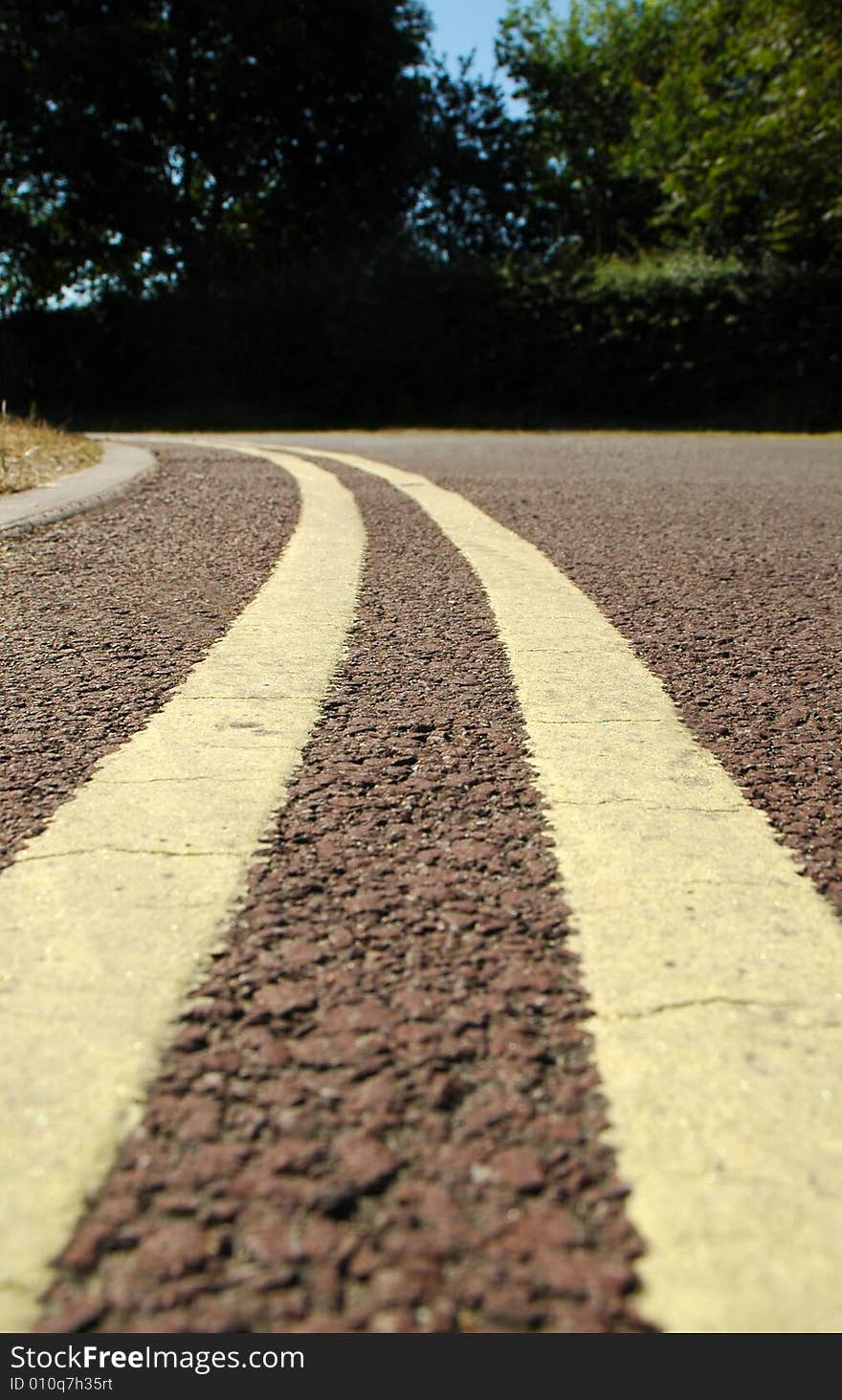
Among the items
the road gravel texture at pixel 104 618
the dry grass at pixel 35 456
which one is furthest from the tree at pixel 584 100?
the road gravel texture at pixel 104 618

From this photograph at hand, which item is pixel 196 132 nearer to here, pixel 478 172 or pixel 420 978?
pixel 478 172

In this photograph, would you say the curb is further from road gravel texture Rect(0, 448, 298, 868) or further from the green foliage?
the green foliage

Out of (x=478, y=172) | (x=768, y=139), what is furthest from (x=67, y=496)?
(x=478, y=172)

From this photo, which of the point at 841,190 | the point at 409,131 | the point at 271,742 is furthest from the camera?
the point at 409,131

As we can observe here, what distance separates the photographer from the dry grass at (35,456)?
21.8 ft

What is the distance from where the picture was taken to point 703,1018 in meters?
1.12

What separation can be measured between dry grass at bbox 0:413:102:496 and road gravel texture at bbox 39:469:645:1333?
17.5ft

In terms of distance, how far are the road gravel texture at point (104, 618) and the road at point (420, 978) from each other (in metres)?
0.02

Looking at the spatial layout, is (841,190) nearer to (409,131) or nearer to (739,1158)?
(409,131)

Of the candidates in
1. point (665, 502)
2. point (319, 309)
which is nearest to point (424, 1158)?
point (665, 502)

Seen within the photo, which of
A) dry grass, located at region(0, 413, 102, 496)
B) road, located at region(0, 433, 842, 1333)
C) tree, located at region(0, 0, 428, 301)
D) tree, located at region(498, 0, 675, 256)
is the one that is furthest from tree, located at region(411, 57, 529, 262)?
road, located at region(0, 433, 842, 1333)

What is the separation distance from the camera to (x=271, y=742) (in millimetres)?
1979

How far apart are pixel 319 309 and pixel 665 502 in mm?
18917

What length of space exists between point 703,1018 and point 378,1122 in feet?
1.18
